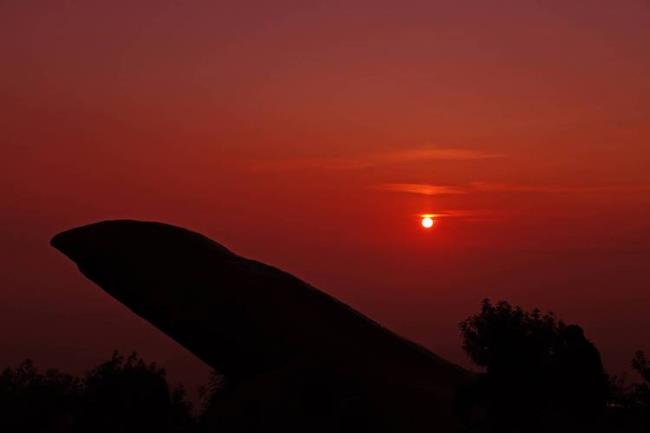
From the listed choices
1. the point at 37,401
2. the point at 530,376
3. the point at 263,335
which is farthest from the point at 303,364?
Result: the point at 37,401

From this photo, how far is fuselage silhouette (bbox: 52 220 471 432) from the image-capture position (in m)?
24.4

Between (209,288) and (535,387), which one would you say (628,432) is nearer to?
(535,387)

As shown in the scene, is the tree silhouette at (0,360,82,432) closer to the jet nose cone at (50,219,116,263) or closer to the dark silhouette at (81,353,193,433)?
the dark silhouette at (81,353,193,433)

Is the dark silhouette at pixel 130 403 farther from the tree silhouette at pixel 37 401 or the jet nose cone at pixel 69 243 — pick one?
the jet nose cone at pixel 69 243

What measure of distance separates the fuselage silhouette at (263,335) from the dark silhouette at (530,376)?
4626 mm

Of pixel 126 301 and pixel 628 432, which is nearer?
pixel 628 432

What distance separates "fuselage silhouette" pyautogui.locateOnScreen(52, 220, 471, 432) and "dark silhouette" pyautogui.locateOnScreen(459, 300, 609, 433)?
15.2 ft

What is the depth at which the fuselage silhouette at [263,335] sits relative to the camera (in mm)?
24406

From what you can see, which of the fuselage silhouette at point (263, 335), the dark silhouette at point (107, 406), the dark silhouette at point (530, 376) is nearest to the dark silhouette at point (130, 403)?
the dark silhouette at point (107, 406)

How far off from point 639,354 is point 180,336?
14477 millimetres

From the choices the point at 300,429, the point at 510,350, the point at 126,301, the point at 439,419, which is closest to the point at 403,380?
the point at 439,419

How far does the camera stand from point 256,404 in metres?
24.3

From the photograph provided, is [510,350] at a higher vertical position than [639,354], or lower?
lower

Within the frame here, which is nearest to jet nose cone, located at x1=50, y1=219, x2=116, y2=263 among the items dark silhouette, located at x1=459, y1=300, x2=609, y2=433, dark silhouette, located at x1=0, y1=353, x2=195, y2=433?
dark silhouette, located at x1=0, y1=353, x2=195, y2=433
